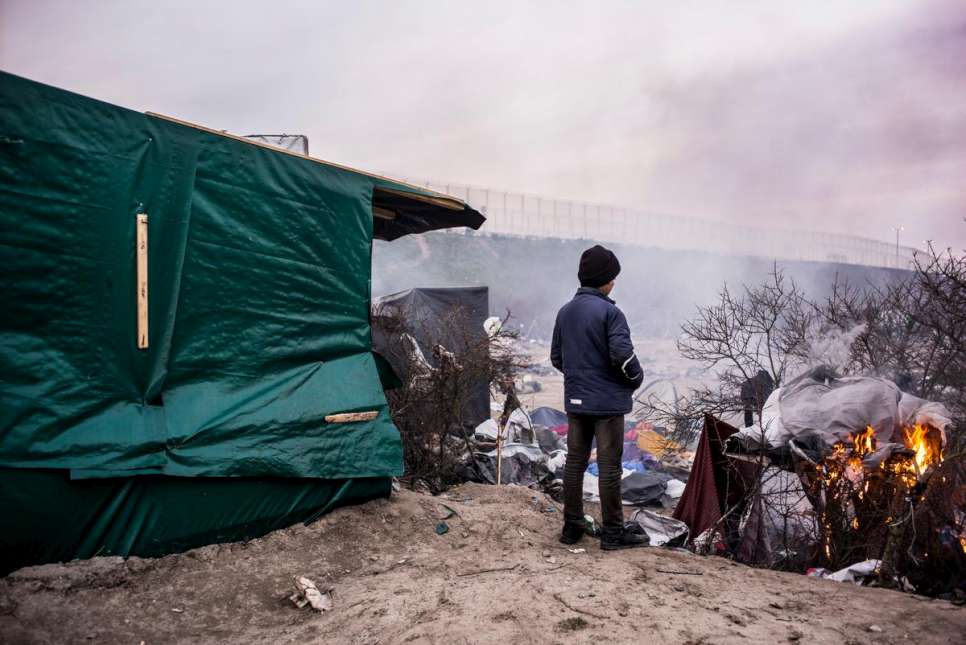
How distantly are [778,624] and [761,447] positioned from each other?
6.16ft

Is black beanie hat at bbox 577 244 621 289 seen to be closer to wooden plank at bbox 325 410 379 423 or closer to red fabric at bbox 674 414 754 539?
red fabric at bbox 674 414 754 539

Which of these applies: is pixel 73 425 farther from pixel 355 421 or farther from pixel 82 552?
pixel 355 421

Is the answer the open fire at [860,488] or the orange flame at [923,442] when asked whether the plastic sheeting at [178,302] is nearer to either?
the open fire at [860,488]

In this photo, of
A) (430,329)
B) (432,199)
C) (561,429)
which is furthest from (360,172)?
(561,429)

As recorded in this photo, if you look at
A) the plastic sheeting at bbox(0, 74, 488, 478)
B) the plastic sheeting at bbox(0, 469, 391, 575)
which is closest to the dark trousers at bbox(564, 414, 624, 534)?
the plastic sheeting at bbox(0, 74, 488, 478)

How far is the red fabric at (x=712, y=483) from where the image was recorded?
16.1ft

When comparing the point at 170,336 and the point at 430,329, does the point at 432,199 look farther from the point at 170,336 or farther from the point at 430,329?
the point at 430,329

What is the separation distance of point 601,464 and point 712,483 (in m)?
1.26

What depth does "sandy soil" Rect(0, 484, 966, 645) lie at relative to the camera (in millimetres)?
2824

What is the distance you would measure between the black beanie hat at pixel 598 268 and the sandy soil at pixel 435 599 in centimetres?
196

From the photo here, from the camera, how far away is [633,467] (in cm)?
852

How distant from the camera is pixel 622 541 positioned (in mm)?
4293

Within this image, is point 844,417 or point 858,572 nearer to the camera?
point 858,572

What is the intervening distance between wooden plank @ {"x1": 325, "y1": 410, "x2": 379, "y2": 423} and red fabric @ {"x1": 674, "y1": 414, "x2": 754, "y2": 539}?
2817 millimetres
